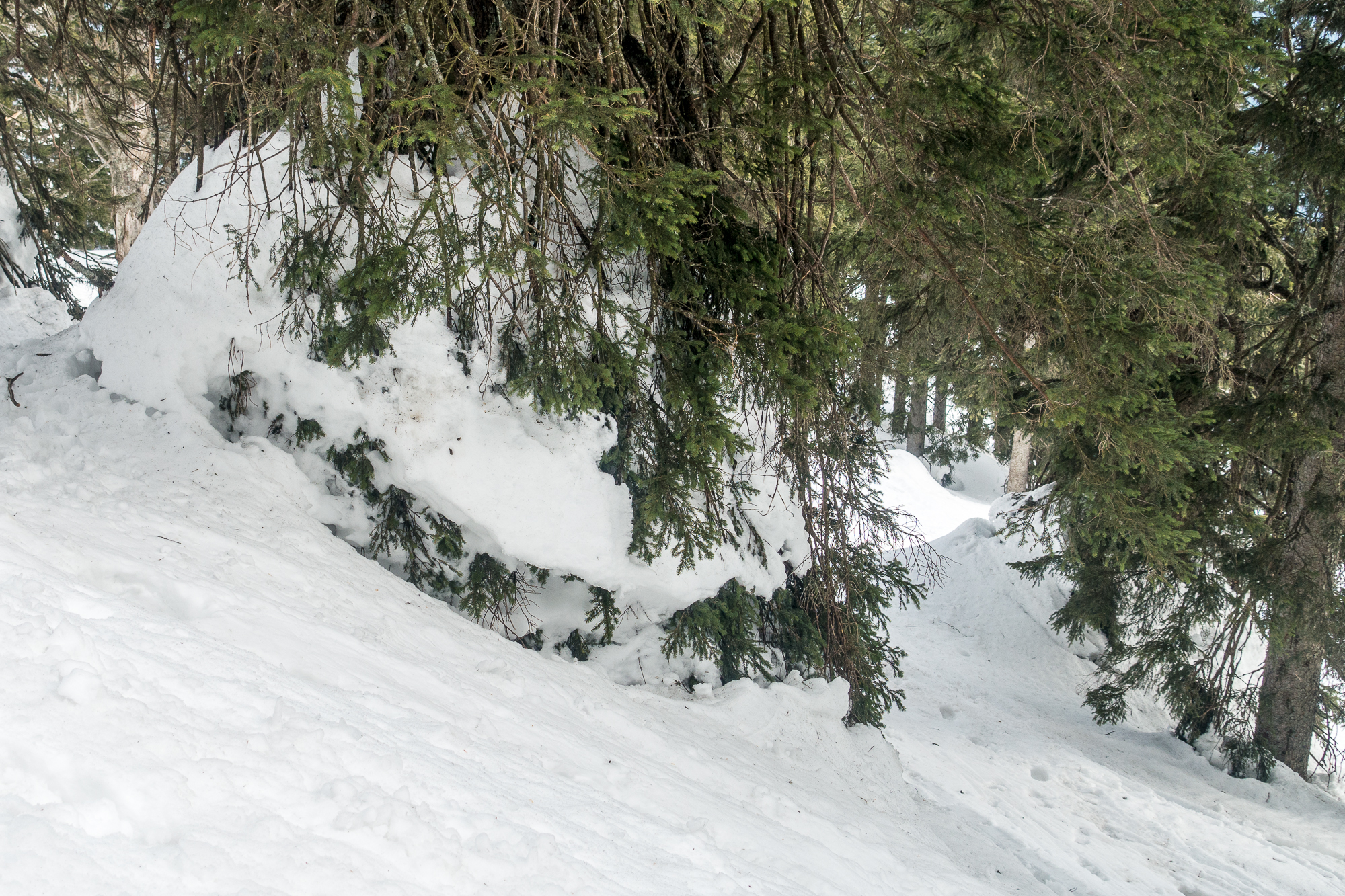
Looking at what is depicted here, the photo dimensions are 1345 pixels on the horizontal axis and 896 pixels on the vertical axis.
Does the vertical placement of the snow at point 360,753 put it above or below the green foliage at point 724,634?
Result: below

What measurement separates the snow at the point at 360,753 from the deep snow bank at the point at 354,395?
0.22ft

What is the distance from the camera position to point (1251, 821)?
21.6 ft

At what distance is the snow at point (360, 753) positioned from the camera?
2.07m

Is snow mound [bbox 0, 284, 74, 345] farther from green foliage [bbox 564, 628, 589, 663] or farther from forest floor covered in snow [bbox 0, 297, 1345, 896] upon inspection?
green foliage [bbox 564, 628, 589, 663]

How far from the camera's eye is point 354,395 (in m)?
4.64

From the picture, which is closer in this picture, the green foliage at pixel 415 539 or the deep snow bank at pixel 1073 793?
the green foliage at pixel 415 539

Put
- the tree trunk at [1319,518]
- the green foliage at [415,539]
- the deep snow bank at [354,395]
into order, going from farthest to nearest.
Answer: the tree trunk at [1319,518], the green foliage at [415,539], the deep snow bank at [354,395]

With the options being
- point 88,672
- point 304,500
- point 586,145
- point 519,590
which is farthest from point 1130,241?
point 88,672

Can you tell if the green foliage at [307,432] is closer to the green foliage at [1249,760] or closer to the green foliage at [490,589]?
the green foliage at [490,589]

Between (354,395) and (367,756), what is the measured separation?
2.58 meters

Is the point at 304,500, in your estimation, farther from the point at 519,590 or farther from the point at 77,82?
the point at 77,82

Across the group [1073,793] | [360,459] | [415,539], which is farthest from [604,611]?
[1073,793]

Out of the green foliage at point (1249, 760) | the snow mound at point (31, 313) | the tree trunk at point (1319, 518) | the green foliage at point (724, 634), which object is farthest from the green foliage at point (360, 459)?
the green foliage at point (1249, 760)

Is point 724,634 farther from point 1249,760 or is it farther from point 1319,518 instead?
point 1249,760
